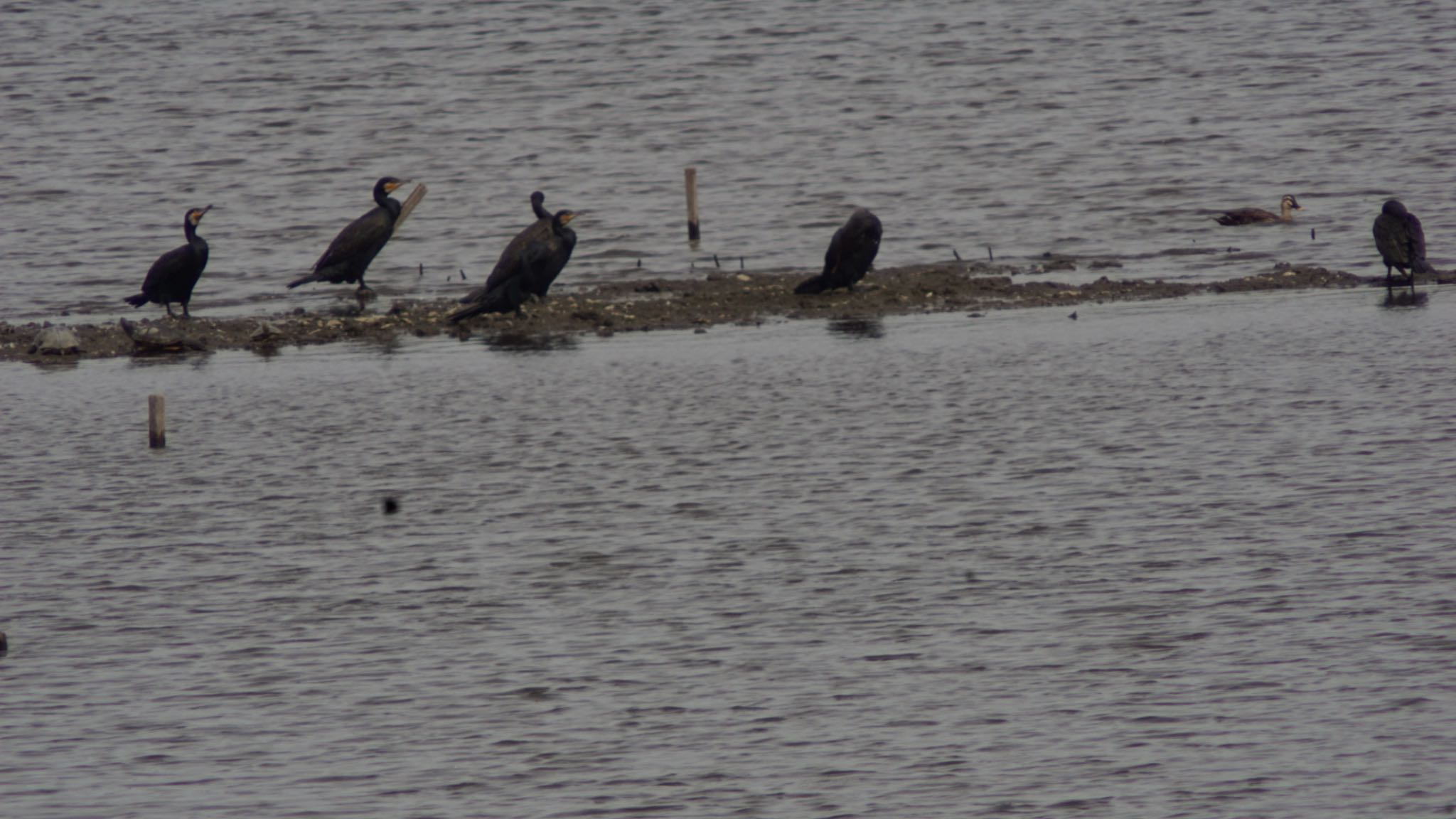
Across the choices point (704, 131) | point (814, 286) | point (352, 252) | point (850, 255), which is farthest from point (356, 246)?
point (704, 131)

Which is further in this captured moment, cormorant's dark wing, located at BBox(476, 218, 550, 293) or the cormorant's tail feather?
the cormorant's tail feather

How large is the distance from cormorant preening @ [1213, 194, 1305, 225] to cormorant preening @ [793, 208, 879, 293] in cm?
882

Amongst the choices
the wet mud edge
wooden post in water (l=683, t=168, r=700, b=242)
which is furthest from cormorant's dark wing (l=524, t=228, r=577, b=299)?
wooden post in water (l=683, t=168, r=700, b=242)

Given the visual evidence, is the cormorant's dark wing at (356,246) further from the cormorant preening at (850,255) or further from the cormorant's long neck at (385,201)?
the cormorant preening at (850,255)

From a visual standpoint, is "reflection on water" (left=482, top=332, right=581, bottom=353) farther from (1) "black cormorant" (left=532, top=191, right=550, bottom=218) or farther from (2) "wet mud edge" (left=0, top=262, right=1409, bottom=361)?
(1) "black cormorant" (left=532, top=191, right=550, bottom=218)

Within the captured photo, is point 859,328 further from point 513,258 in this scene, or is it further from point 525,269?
point 513,258

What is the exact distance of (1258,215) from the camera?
1289 inches

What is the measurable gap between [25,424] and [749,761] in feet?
40.6

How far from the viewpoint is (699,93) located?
5497cm

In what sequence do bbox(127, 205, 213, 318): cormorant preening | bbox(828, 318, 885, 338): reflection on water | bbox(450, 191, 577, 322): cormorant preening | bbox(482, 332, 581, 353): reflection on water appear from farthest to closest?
bbox(127, 205, 213, 318): cormorant preening
bbox(450, 191, 577, 322): cormorant preening
bbox(482, 332, 581, 353): reflection on water
bbox(828, 318, 885, 338): reflection on water

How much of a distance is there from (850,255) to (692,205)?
8.20 metres

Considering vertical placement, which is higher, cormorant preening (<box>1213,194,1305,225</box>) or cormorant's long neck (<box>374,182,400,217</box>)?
cormorant's long neck (<box>374,182,400,217</box>)

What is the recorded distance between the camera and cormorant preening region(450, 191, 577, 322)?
86.1ft

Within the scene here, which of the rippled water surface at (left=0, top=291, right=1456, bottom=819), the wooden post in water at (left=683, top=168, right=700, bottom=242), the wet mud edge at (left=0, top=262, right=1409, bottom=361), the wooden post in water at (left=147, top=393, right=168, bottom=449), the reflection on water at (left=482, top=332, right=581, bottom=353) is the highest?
the wooden post in water at (left=683, top=168, right=700, bottom=242)
